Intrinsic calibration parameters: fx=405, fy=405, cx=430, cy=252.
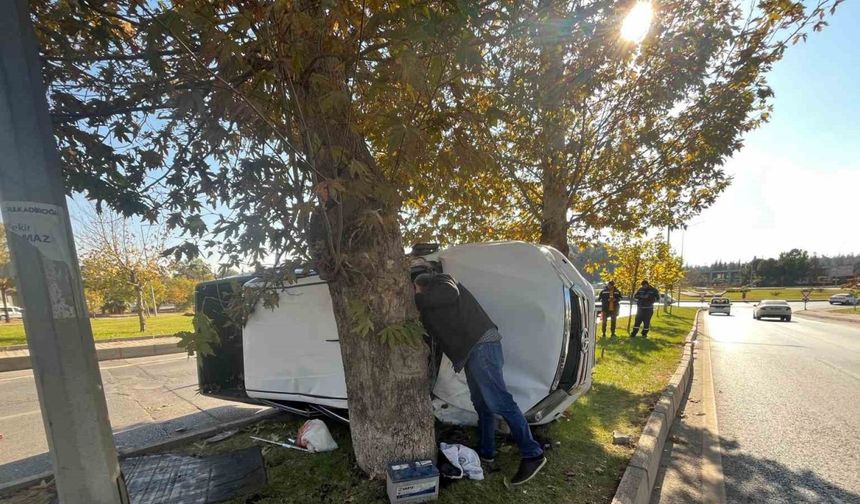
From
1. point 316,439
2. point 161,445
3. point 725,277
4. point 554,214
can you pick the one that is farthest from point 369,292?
point 725,277

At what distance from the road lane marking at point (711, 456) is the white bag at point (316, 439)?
3254 mm

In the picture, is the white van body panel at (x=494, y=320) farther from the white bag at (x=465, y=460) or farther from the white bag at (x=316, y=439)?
the white bag at (x=465, y=460)

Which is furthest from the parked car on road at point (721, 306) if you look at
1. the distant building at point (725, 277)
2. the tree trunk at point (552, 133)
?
the distant building at point (725, 277)

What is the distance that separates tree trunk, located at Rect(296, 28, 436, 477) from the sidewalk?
29.0 ft

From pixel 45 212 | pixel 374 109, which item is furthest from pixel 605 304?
pixel 45 212

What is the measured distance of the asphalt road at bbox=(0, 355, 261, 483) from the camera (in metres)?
4.36

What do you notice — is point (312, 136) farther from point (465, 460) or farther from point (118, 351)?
point (118, 351)

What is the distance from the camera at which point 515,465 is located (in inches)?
136

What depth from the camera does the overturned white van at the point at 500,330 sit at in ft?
11.7

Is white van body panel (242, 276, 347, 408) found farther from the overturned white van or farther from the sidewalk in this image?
the sidewalk

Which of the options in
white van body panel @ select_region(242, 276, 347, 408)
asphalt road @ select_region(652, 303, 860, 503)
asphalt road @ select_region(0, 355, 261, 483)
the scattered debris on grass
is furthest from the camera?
asphalt road @ select_region(0, 355, 261, 483)

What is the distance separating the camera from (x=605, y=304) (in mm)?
13180

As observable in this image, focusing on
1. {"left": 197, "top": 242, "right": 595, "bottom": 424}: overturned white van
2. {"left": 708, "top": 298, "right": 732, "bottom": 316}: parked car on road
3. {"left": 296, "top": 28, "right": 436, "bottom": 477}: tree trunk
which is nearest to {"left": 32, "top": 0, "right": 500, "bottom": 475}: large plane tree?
{"left": 296, "top": 28, "right": 436, "bottom": 477}: tree trunk

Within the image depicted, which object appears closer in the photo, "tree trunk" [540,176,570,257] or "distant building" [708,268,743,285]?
"tree trunk" [540,176,570,257]
